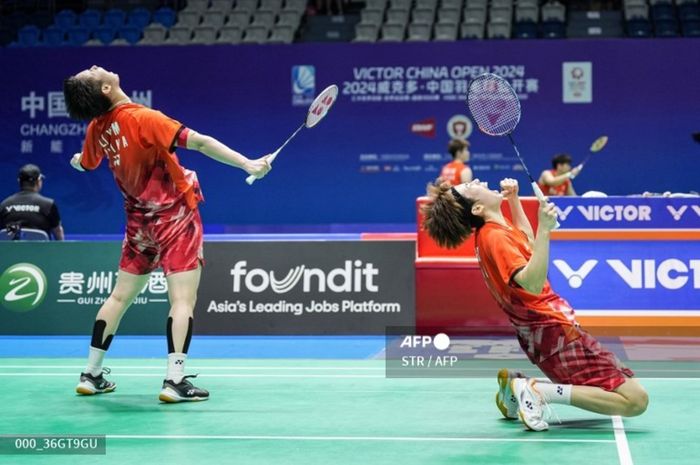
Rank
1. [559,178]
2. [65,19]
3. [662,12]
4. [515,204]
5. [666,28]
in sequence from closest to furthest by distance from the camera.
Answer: [515,204], [559,178], [666,28], [662,12], [65,19]

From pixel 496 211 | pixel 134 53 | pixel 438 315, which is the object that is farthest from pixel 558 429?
pixel 134 53

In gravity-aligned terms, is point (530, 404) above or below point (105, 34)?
below

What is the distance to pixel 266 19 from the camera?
1560 cm

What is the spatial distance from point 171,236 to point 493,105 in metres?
1.69

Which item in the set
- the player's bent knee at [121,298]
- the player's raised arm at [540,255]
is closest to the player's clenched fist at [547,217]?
the player's raised arm at [540,255]

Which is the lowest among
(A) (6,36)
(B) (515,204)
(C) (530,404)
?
(C) (530,404)

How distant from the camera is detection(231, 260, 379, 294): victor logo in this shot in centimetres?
739

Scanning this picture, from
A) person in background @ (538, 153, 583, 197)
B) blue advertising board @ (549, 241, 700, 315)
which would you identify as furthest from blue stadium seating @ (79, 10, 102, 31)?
blue advertising board @ (549, 241, 700, 315)

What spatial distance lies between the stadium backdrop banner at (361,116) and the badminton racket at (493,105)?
9591 mm

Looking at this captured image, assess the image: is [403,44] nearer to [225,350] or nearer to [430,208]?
[225,350]

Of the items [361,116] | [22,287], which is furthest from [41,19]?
[22,287]

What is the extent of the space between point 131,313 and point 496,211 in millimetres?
3993

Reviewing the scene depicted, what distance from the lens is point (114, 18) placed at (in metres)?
16.1

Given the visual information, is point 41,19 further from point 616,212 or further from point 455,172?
point 616,212
